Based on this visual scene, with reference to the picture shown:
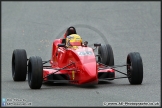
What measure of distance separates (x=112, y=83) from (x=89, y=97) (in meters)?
3.16

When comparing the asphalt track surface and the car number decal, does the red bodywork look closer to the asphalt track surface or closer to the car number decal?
the car number decal

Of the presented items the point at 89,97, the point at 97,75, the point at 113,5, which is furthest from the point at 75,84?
the point at 113,5

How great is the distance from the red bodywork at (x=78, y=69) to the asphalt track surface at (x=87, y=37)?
270 millimetres

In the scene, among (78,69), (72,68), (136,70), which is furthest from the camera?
(72,68)

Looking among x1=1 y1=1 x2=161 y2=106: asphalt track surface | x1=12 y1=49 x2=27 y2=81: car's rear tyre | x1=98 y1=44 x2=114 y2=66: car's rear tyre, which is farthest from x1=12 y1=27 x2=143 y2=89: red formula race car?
x1=98 y1=44 x2=114 y2=66: car's rear tyre

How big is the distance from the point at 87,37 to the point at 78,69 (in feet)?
37.9

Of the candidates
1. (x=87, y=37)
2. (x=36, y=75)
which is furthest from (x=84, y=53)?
(x=87, y=37)

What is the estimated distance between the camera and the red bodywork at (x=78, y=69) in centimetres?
1542

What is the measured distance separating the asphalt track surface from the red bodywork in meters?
0.27

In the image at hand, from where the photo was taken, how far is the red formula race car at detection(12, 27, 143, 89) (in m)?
15.4

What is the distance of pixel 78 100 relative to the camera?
1345cm

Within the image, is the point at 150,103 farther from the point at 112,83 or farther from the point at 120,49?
the point at 120,49

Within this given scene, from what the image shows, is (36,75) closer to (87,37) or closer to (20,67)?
(20,67)

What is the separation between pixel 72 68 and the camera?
1623 centimetres
